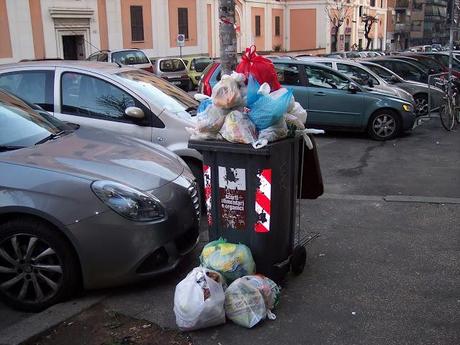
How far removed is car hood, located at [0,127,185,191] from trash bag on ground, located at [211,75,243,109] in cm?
83

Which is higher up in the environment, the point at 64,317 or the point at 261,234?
the point at 261,234

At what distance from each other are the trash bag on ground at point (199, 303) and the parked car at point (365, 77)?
9301mm

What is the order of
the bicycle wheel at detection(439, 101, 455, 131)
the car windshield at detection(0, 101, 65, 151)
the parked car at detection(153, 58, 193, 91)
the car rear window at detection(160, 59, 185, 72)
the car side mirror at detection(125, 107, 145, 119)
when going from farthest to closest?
the car rear window at detection(160, 59, 185, 72)
the parked car at detection(153, 58, 193, 91)
the bicycle wheel at detection(439, 101, 455, 131)
the car side mirror at detection(125, 107, 145, 119)
the car windshield at detection(0, 101, 65, 151)

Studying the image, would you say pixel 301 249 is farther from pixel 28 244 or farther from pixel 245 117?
pixel 28 244

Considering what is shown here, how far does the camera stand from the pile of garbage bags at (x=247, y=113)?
12.1 ft

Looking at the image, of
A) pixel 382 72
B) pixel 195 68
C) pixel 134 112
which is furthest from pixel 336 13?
pixel 134 112

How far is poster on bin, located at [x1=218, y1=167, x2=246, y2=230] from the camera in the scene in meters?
3.83

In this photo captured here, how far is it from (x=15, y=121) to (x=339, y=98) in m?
7.83

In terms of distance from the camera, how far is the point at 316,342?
3.35m

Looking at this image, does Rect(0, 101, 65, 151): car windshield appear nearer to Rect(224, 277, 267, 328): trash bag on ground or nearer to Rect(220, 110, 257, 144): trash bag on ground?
Rect(220, 110, 257, 144): trash bag on ground

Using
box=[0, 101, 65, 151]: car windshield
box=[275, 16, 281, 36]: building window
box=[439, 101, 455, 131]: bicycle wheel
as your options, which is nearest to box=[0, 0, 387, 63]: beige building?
box=[275, 16, 281, 36]: building window

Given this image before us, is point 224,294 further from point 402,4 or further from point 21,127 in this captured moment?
point 402,4

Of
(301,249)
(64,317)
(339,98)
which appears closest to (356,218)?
(301,249)

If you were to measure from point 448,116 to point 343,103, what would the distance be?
2501 millimetres
